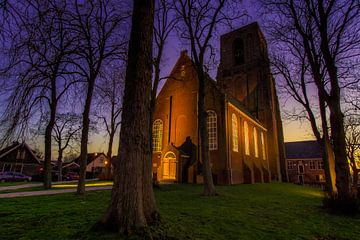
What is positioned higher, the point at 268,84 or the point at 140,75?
the point at 268,84

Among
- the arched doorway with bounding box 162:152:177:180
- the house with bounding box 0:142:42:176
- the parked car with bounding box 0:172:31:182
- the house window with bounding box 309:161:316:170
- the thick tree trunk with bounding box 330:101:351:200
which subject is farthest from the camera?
the house window with bounding box 309:161:316:170

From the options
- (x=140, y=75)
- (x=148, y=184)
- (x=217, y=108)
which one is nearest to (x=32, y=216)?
(x=148, y=184)

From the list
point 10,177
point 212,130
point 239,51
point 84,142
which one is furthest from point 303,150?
point 10,177

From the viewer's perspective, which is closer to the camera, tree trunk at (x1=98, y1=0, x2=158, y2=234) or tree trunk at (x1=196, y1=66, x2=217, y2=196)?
tree trunk at (x1=98, y1=0, x2=158, y2=234)

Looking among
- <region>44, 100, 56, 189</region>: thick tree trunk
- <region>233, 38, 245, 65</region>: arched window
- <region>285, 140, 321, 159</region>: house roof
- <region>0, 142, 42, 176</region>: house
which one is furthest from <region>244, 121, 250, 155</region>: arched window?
<region>0, 142, 42, 176</region>: house

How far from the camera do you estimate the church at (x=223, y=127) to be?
22.8m

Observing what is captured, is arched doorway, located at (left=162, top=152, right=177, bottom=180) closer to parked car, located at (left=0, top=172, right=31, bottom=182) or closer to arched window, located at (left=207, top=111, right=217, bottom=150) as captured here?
arched window, located at (left=207, top=111, right=217, bottom=150)

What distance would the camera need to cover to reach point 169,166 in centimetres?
2406

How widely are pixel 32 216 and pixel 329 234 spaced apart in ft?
26.5

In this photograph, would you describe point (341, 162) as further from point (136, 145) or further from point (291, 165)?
point (291, 165)

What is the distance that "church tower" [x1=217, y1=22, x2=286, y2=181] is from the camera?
1410 inches

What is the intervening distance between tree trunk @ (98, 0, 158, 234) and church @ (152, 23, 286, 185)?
10520 mm

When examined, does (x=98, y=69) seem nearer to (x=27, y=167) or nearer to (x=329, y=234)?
(x=329, y=234)

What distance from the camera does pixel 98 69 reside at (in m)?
12.2
